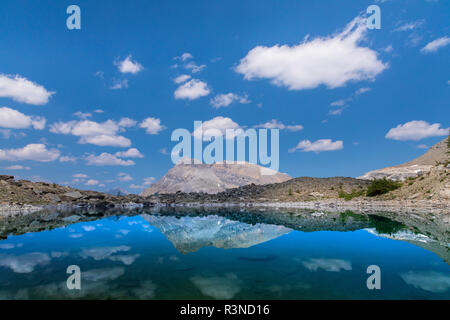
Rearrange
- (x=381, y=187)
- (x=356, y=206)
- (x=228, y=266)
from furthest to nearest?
1. (x=381, y=187)
2. (x=356, y=206)
3. (x=228, y=266)

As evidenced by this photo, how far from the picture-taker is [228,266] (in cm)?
1059

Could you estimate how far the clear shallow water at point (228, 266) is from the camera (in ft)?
24.5

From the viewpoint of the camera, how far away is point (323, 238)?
1722 centimetres

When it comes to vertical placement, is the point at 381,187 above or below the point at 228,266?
above

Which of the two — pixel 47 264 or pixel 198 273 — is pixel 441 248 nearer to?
pixel 198 273

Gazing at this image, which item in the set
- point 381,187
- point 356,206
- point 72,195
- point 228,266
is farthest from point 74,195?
point 381,187

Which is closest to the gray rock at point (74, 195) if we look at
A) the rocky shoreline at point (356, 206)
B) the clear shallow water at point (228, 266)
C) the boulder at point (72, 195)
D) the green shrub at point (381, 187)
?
the boulder at point (72, 195)

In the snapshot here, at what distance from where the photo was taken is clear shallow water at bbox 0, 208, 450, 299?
748cm

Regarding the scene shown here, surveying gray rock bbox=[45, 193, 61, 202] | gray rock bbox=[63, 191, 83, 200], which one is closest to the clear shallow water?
gray rock bbox=[45, 193, 61, 202]

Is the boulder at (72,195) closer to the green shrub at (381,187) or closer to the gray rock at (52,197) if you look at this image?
the gray rock at (52,197)

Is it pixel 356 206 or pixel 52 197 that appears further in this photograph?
pixel 52 197

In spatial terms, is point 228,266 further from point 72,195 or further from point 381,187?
point 72,195
